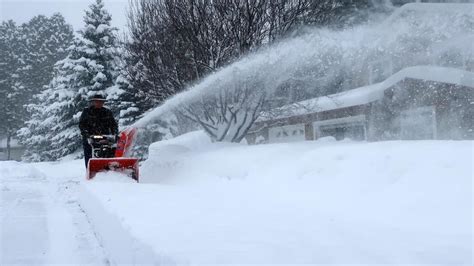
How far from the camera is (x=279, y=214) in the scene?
438cm

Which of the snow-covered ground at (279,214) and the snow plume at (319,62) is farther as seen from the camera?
the snow plume at (319,62)

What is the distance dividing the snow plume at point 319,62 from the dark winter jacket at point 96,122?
0.50 meters

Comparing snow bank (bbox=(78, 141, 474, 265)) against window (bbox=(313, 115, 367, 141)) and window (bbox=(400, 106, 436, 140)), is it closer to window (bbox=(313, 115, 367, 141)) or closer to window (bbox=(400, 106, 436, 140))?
window (bbox=(400, 106, 436, 140))

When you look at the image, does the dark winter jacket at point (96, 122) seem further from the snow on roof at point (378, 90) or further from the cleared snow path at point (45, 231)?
the snow on roof at point (378, 90)

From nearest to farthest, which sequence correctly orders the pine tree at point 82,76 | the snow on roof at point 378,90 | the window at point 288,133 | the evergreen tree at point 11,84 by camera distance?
the snow on roof at point 378,90
the window at point 288,133
the pine tree at point 82,76
the evergreen tree at point 11,84

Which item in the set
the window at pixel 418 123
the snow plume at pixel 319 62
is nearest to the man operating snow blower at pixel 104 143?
the snow plume at pixel 319 62

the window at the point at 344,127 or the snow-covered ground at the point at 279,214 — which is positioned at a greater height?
the window at the point at 344,127

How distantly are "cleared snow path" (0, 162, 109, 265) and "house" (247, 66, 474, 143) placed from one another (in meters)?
5.33

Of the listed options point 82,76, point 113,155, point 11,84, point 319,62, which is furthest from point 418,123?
point 11,84

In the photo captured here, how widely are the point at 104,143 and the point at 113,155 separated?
10.0 inches

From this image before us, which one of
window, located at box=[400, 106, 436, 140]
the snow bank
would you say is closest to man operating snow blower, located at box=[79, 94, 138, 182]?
the snow bank

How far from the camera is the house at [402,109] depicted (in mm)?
11539

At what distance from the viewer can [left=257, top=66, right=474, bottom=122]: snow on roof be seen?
11.2m

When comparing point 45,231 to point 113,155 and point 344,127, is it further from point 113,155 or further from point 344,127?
point 344,127
